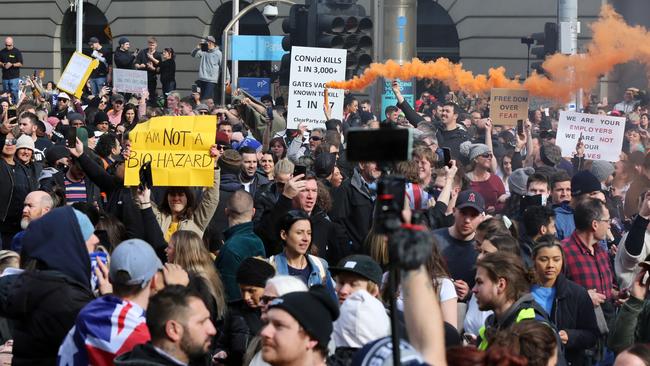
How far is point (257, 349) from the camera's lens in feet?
19.1

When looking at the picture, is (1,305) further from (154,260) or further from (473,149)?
(473,149)

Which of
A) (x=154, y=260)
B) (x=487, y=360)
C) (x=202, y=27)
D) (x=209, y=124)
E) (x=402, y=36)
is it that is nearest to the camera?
(x=487, y=360)

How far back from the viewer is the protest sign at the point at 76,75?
19734 millimetres

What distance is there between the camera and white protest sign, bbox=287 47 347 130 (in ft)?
51.4

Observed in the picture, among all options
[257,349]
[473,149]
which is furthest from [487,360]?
[473,149]

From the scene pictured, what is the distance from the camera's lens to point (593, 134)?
1349 cm

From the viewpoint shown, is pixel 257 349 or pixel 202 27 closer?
pixel 257 349

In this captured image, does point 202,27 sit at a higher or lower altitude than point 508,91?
higher

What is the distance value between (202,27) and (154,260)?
91.6 feet

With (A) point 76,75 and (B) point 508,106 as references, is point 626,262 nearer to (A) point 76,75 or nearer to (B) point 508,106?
(B) point 508,106

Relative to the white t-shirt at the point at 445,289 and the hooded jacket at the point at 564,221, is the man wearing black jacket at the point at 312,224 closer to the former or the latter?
the white t-shirt at the point at 445,289

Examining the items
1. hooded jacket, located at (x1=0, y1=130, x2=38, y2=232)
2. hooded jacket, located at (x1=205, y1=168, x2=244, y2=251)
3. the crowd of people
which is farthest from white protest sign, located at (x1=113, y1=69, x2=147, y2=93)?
hooded jacket, located at (x1=205, y1=168, x2=244, y2=251)

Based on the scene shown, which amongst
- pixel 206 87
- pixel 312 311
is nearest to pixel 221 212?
pixel 312 311

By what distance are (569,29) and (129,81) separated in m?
8.64
